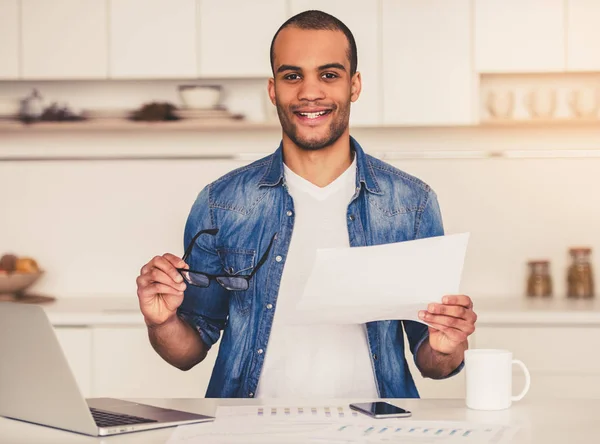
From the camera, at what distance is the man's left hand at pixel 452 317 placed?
1.57 metres

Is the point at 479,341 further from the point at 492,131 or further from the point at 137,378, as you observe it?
the point at 137,378

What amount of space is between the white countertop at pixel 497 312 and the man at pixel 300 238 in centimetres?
134

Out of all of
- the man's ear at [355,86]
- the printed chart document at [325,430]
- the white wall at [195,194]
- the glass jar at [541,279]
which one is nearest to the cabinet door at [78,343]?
the white wall at [195,194]

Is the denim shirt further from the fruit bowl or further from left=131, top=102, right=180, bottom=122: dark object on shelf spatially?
the fruit bowl

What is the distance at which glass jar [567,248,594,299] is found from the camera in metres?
3.70

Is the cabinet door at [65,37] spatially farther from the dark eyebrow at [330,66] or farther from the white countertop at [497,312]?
the dark eyebrow at [330,66]

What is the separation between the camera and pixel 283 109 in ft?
6.64

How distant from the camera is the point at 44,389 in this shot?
142 centimetres

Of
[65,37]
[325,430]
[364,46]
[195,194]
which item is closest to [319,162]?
[325,430]

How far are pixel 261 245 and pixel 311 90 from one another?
0.38 meters

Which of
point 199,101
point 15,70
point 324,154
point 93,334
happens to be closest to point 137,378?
point 93,334

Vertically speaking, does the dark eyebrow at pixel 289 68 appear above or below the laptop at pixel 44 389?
above

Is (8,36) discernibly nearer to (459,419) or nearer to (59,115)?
(59,115)

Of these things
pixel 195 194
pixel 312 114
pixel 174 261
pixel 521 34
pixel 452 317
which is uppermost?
pixel 521 34
